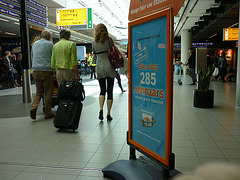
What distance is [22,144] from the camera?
3402 millimetres

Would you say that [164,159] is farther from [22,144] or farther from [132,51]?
[22,144]

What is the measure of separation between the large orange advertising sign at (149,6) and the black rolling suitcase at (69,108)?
192 cm

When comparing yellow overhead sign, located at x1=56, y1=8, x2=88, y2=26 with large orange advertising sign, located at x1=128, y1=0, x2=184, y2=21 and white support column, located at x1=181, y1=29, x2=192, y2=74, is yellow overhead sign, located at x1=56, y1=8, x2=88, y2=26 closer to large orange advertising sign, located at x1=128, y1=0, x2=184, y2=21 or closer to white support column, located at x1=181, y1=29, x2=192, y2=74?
large orange advertising sign, located at x1=128, y1=0, x2=184, y2=21

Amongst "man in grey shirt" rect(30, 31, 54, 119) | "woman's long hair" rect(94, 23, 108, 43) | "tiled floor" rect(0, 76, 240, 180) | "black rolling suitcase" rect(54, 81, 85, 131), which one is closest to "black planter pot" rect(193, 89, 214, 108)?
"tiled floor" rect(0, 76, 240, 180)

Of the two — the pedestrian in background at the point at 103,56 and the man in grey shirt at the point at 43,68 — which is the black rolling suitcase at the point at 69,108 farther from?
the man in grey shirt at the point at 43,68

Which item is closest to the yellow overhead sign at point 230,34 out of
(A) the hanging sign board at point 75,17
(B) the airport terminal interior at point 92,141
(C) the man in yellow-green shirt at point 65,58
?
(A) the hanging sign board at point 75,17

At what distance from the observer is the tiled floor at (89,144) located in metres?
2.56

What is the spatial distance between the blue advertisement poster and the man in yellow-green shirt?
2269 millimetres

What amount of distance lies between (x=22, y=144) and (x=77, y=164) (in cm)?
114

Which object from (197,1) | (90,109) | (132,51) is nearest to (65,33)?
(90,109)

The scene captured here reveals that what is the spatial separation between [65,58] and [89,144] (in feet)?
5.97

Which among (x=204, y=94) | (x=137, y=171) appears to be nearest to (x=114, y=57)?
(x=137, y=171)

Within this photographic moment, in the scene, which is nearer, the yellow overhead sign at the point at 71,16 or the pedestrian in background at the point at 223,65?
the yellow overhead sign at the point at 71,16

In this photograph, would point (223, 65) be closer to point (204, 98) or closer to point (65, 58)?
point (204, 98)
